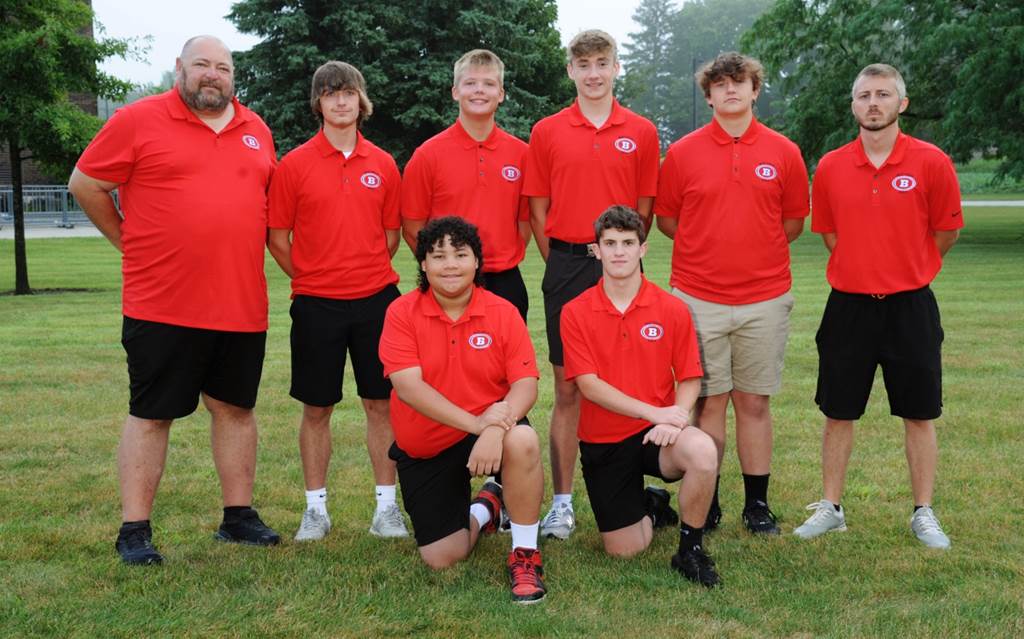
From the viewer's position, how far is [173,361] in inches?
185

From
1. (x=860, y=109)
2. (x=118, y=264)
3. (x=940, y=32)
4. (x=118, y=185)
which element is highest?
(x=940, y=32)

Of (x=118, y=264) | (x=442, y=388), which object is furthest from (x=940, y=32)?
(x=442, y=388)

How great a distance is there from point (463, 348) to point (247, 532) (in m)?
1.41

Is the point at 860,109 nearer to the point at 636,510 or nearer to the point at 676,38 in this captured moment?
the point at 636,510

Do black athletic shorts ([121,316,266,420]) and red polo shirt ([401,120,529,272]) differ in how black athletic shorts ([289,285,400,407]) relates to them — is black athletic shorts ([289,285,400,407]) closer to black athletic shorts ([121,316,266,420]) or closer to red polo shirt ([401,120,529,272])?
black athletic shorts ([121,316,266,420])

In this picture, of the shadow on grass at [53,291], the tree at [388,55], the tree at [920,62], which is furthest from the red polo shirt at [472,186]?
the tree at [388,55]

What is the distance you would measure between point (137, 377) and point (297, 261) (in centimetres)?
89

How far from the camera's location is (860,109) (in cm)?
485

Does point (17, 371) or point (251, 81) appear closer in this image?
point (17, 371)

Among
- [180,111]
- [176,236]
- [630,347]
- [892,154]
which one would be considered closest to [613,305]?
[630,347]

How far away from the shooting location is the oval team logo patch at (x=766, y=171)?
16.4 ft

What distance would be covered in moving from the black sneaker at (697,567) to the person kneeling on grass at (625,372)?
20cm

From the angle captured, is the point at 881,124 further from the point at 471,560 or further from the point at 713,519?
the point at 471,560

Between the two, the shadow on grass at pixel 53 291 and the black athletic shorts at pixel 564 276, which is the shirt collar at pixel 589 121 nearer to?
the black athletic shorts at pixel 564 276
